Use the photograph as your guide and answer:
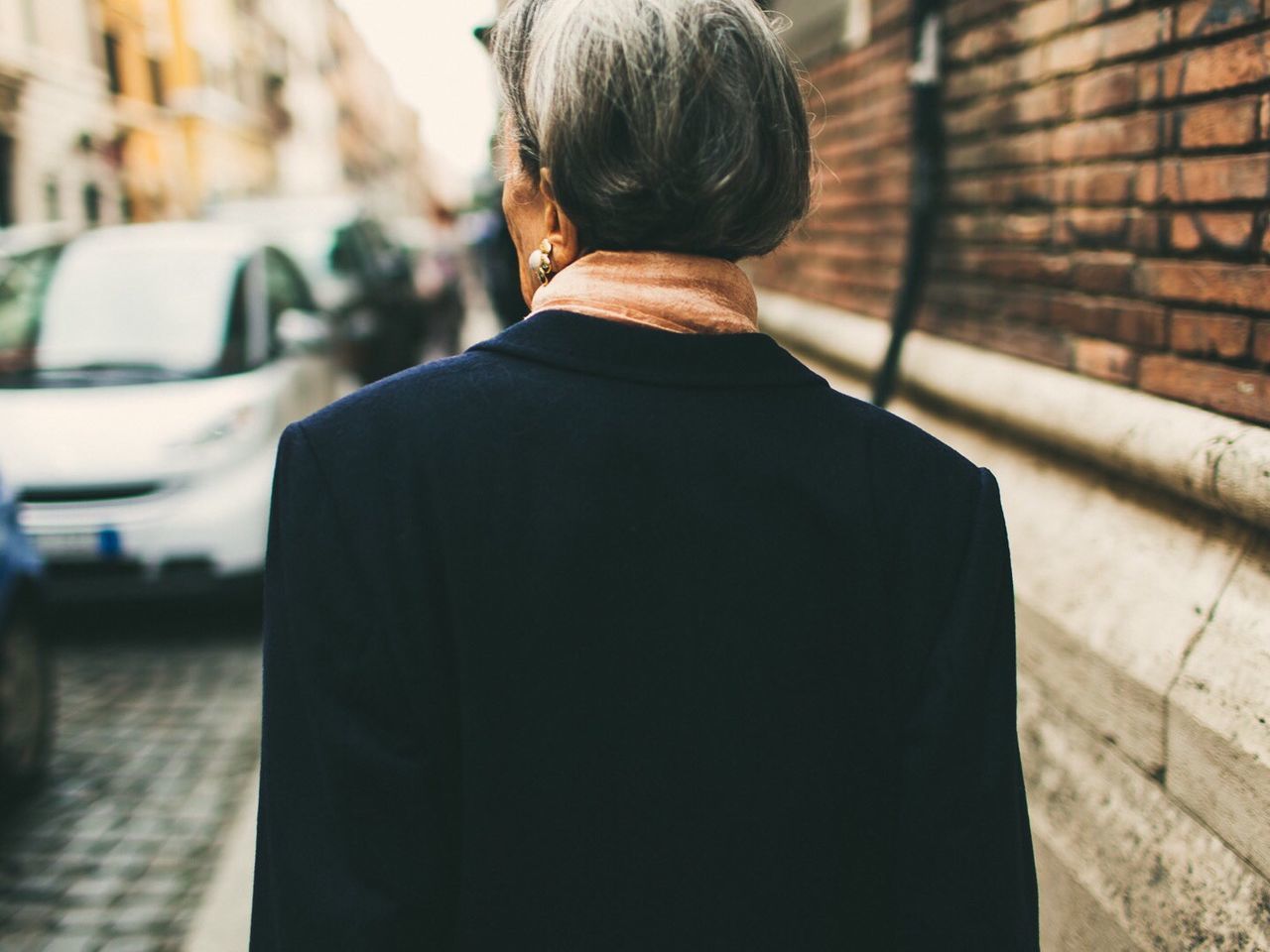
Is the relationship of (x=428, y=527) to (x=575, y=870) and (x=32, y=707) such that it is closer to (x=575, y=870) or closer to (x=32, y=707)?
(x=575, y=870)

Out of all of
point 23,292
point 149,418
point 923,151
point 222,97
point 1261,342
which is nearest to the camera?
point 1261,342

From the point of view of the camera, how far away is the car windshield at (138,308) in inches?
217

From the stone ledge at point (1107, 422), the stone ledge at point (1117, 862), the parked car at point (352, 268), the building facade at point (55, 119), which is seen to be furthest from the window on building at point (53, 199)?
the stone ledge at point (1117, 862)

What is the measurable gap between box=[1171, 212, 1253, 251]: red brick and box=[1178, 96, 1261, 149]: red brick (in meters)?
0.13

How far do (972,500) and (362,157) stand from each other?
88.6m

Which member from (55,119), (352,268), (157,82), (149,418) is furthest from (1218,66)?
(157,82)

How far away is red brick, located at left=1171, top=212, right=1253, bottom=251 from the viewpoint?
2062 mm

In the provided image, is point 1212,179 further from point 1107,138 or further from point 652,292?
point 652,292

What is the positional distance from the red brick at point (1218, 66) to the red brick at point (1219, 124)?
0.11ft

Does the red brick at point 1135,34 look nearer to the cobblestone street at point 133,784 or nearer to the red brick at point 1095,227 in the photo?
the red brick at point 1095,227

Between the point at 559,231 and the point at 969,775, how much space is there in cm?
70

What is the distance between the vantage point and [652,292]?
1155 mm

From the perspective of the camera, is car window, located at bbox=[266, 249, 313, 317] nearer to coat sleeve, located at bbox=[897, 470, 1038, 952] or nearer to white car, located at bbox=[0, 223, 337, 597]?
white car, located at bbox=[0, 223, 337, 597]

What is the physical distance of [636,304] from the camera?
3.77ft
